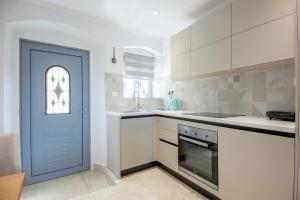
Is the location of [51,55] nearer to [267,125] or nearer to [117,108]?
[117,108]

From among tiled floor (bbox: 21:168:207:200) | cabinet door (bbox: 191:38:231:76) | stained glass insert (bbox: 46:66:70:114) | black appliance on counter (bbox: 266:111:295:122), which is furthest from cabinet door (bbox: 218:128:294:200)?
stained glass insert (bbox: 46:66:70:114)

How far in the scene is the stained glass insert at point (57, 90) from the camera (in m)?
2.31

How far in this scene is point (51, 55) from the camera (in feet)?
7.54

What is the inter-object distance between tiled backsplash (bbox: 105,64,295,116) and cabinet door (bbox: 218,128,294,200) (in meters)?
0.65

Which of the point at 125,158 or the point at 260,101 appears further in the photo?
the point at 125,158

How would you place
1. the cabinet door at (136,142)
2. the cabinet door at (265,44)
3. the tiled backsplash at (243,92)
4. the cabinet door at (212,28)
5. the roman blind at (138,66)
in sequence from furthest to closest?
1. the roman blind at (138,66)
2. the cabinet door at (136,142)
3. the cabinet door at (212,28)
4. the tiled backsplash at (243,92)
5. the cabinet door at (265,44)

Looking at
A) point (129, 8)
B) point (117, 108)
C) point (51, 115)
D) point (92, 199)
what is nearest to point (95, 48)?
point (129, 8)

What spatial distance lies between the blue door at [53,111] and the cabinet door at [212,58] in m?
1.69

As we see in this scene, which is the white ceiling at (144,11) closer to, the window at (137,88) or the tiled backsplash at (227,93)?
the tiled backsplash at (227,93)

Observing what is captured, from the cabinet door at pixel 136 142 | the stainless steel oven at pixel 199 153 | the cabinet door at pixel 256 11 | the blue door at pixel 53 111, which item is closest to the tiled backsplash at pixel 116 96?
the blue door at pixel 53 111

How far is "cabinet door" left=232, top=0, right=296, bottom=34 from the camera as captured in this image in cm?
132

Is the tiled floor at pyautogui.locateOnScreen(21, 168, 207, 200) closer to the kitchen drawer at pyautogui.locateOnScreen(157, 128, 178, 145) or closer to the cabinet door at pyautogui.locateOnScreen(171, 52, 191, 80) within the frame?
the kitchen drawer at pyautogui.locateOnScreen(157, 128, 178, 145)

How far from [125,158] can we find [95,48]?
1.81 m

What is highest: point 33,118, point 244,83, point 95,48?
point 95,48
